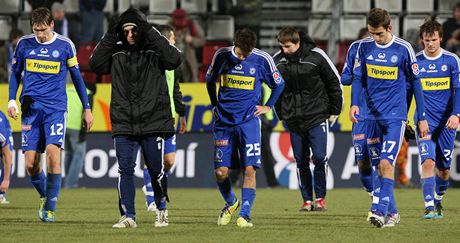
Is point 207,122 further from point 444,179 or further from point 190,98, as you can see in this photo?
point 444,179

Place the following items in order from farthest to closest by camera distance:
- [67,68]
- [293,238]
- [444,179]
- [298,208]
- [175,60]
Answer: [298,208] < [444,179] < [67,68] < [175,60] < [293,238]

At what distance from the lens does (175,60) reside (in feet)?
38.6

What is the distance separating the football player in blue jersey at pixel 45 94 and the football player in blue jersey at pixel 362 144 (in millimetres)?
2898

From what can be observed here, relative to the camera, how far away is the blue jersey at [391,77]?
39.9 ft

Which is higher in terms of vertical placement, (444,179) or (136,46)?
(136,46)

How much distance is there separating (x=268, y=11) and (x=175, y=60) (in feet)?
43.5

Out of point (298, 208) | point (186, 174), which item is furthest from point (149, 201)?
point (186, 174)

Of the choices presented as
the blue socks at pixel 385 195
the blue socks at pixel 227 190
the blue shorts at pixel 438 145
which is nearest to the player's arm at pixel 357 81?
the blue socks at pixel 385 195

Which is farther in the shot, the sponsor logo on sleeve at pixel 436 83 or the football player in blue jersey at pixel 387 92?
the sponsor logo on sleeve at pixel 436 83

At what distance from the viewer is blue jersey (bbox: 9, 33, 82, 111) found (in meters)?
13.2

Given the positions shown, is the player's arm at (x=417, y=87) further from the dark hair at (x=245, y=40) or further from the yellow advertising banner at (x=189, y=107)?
the yellow advertising banner at (x=189, y=107)

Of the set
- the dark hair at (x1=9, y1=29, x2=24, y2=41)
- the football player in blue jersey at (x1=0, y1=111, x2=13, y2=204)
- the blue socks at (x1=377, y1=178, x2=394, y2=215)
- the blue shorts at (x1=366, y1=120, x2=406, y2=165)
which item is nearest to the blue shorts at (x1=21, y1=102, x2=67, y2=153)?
the football player in blue jersey at (x1=0, y1=111, x2=13, y2=204)

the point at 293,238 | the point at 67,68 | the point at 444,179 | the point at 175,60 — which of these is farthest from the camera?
the point at 444,179

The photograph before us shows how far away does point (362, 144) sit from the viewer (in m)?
13.8
